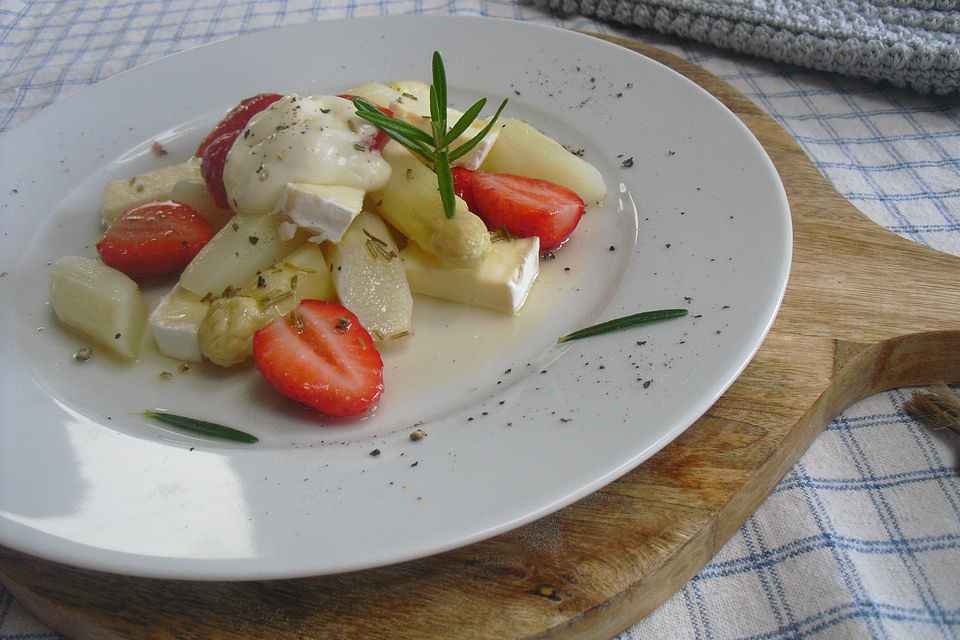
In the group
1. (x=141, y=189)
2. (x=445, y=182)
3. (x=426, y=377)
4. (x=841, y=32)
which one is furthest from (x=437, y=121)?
(x=841, y=32)

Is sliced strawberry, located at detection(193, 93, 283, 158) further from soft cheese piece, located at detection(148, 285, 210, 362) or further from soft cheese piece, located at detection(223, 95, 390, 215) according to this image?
soft cheese piece, located at detection(148, 285, 210, 362)

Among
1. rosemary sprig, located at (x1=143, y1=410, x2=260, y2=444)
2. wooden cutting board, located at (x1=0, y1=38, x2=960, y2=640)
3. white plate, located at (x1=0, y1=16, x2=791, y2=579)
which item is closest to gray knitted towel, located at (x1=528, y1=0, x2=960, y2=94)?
white plate, located at (x1=0, y1=16, x2=791, y2=579)

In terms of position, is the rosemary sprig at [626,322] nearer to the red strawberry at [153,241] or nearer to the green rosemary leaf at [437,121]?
the green rosemary leaf at [437,121]

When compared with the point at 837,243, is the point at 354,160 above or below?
above

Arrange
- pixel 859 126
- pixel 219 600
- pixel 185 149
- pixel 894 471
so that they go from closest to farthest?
1. pixel 219 600
2. pixel 894 471
3. pixel 185 149
4. pixel 859 126

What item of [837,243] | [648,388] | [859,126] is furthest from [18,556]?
[859,126]

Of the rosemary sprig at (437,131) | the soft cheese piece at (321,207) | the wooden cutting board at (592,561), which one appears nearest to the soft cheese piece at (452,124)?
the rosemary sprig at (437,131)

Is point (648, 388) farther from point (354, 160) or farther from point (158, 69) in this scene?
point (158, 69)
